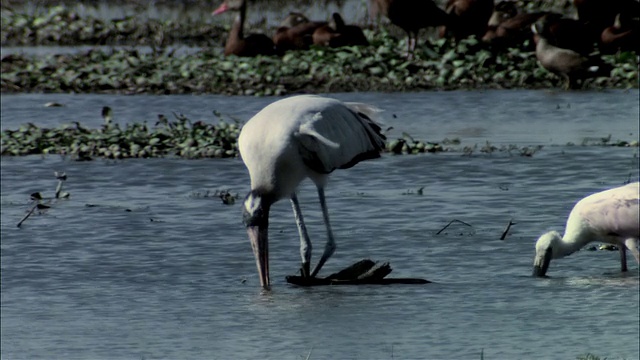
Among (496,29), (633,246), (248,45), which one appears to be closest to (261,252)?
(633,246)

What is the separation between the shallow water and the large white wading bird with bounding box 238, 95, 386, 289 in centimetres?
30

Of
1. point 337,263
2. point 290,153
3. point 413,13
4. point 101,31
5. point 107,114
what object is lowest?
point 101,31

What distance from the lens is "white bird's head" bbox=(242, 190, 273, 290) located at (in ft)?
26.8

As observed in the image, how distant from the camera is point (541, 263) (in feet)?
27.1

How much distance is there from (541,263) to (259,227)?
1.71 metres

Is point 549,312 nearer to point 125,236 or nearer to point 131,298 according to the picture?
point 131,298

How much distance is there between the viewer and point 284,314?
24.1 ft

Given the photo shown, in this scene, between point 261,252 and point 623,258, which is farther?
point 623,258

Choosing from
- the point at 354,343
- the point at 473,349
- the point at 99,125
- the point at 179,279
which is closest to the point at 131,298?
the point at 179,279

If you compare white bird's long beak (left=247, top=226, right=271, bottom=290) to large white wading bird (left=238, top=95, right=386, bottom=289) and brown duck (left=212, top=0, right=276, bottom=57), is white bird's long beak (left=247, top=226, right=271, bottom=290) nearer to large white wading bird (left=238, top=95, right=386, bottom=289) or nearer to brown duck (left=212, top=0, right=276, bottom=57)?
large white wading bird (left=238, top=95, right=386, bottom=289)

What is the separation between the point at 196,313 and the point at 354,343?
1.10m

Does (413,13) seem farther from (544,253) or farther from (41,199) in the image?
(544,253)

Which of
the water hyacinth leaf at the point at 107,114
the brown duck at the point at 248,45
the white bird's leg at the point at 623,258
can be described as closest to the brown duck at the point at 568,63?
the brown duck at the point at 248,45

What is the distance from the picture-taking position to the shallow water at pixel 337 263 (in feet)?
21.8
